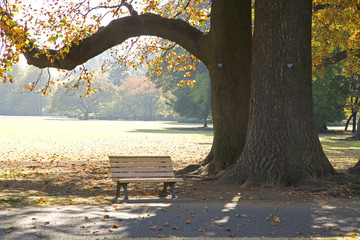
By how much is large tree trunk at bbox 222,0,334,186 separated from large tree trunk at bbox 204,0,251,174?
1706 mm

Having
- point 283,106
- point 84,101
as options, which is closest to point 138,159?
point 283,106

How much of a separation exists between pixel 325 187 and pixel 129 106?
318 feet

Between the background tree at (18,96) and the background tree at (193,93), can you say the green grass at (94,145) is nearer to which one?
the background tree at (193,93)

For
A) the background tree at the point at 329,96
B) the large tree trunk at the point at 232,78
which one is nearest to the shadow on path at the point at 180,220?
the large tree trunk at the point at 232,78

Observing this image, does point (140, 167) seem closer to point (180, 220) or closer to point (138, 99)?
point (180, 220)

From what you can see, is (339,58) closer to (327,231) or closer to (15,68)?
(327,231)

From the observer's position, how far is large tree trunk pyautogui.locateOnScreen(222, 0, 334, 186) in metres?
10.7

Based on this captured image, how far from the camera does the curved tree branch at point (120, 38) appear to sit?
1302cm

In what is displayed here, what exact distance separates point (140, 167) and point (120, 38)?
4779 millimetres

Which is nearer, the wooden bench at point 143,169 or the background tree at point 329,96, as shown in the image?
the wooden bench at point 143,169

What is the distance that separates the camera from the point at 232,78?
12789mm

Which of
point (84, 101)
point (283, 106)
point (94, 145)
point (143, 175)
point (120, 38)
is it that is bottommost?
point (94, 145)

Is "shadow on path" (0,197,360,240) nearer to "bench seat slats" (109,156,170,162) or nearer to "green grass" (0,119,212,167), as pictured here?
"bench seat slats" (109,156,170,162)

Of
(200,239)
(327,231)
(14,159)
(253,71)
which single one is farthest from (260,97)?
(14,159)
